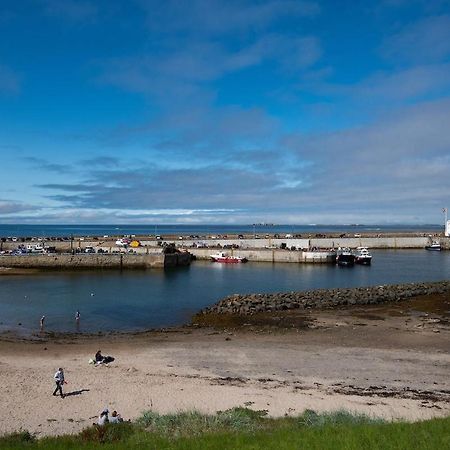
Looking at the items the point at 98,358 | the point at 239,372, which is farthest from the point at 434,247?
the point at 98,358

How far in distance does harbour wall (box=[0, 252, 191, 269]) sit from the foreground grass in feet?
196

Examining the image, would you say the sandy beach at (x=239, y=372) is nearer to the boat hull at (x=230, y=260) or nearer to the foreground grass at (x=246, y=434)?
the foreground grass at (x=246, y=434)

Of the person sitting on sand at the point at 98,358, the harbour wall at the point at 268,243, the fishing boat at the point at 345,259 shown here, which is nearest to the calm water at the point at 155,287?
the fishing boat at the point at 345,259

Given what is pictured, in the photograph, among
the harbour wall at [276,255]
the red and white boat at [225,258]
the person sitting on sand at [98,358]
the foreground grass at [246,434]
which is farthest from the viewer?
the red and white boat at [225,258]

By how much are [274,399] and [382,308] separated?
85.3ft

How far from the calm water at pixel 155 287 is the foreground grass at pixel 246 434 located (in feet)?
68.9

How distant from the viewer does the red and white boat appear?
84625 millimetres

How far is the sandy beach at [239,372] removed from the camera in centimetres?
1855

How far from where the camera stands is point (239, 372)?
23.8m

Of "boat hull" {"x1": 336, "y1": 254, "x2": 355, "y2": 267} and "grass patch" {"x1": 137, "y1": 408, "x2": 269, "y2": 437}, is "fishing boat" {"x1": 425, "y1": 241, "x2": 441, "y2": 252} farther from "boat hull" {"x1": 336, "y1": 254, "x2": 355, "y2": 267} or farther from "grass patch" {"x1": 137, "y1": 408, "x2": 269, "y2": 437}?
"grass patch" {"x1": 137, "y1": 408, "x2": 269, "y2": 437}

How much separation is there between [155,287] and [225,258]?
97.1ft

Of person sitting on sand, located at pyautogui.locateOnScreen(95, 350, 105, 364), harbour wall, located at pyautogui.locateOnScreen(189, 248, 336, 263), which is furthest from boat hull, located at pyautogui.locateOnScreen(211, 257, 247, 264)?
person sitting on sand, located at pyautogui.locateOnScreen(95, 350, 105, 364)

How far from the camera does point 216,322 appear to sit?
37062 millimetres

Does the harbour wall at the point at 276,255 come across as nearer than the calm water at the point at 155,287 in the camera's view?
No
